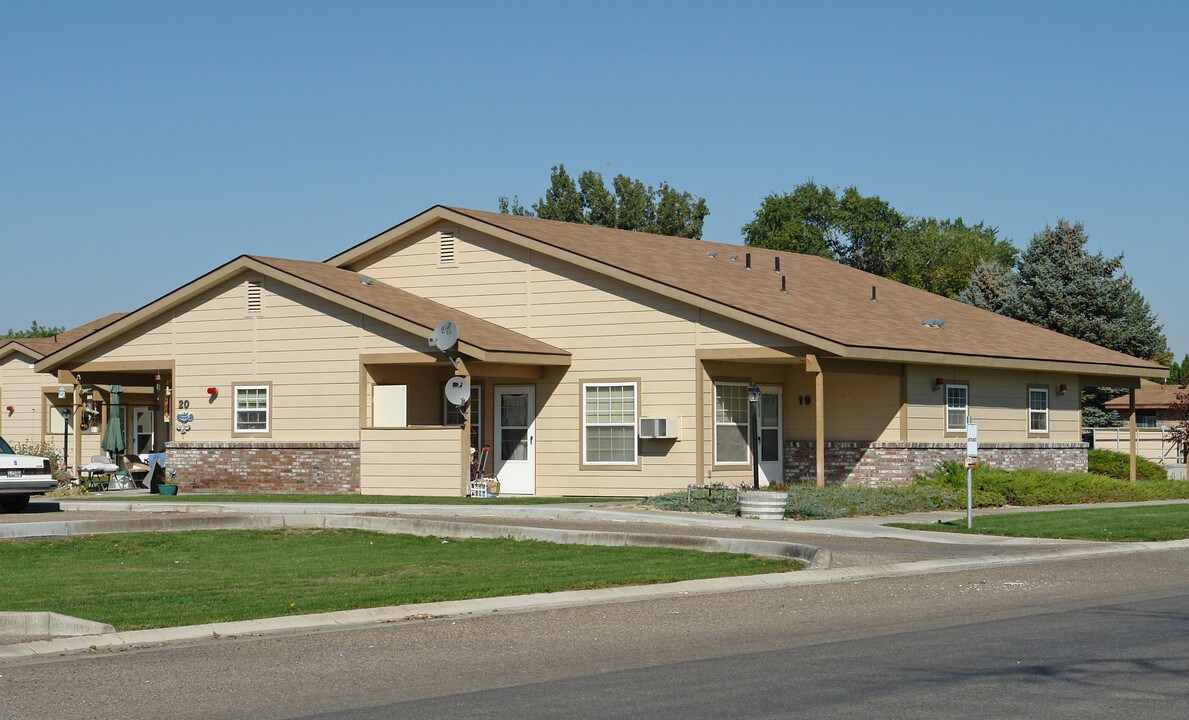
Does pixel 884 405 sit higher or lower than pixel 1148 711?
higher

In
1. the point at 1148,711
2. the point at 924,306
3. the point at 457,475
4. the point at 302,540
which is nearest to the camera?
the point at 1148,711

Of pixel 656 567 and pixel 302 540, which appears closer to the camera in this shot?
pixel 656 567

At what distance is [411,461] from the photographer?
93.7 ft

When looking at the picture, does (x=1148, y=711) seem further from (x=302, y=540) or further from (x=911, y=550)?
(x=302, y=540)

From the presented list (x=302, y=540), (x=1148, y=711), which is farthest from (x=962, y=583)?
(x=302, y=540)

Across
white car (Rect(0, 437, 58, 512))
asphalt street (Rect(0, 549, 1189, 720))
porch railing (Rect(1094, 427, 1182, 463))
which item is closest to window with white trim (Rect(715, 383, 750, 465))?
white car (Rect(0, 437, 58, 512))

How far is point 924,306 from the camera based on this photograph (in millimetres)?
35062

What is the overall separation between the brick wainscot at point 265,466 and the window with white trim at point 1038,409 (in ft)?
48.9

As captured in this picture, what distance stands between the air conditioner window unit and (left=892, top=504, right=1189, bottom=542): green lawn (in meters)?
6.37

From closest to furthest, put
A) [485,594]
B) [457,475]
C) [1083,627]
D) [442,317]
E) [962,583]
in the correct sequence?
[1083,627], [485,594], [962,583], [457,475], [442,317]

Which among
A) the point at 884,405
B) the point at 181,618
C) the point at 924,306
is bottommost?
the point at 181,618

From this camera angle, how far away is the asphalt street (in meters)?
8.83

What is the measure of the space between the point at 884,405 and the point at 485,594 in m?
16.3

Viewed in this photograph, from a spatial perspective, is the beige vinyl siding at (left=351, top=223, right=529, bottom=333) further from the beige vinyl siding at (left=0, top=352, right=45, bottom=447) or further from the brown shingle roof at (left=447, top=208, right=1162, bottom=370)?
the beige vinyl siding at (left=0, top=352, right=45, bottom=447)
